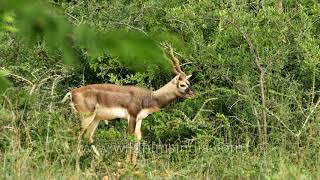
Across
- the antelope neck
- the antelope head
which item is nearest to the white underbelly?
the antelope neck

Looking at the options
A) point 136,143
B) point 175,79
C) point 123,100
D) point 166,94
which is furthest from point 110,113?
point 136,143

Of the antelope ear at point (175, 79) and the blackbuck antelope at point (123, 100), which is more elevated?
the antelope ear at point (175, 79)

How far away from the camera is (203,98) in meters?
10.7

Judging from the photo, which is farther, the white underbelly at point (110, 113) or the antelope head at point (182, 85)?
the antelope head at point (182, 85)

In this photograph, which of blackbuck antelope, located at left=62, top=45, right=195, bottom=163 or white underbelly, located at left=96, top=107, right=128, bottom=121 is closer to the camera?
blackbuck antelope, located at left=62, top=45, right=195, bottom=163

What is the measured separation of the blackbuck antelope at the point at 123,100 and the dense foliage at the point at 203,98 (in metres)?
0.21

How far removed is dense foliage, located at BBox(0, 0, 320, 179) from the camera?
23.1 feet

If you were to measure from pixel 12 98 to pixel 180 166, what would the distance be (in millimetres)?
2512

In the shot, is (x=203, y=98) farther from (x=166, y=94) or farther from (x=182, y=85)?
(x=166, y=94)

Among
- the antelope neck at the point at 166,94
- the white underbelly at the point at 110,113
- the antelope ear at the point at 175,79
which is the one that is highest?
the antelope ear at the point at 175,79

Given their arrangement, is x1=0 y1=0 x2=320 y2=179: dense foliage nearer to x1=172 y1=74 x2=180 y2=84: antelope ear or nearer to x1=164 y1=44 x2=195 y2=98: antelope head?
x1=164 y1=44 x2=195 y2=98: antelope head

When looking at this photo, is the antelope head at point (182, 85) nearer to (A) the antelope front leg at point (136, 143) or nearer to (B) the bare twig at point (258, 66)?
(A) the antelope front leg at point (136, 143)

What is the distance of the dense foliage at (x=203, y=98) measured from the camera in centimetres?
703

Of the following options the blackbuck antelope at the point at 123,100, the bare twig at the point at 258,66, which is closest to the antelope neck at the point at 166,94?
the blackbuck antelope at the point at 123,100
